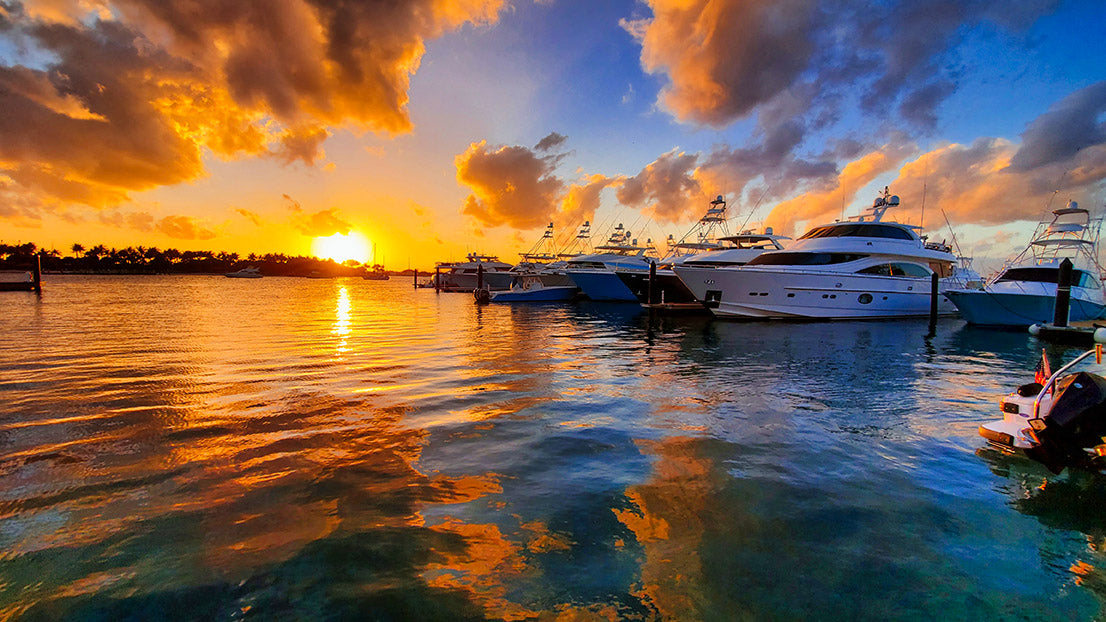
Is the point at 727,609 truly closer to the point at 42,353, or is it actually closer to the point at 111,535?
the point at 111,535

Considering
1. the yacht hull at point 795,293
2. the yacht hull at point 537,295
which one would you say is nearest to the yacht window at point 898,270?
the yacht hull at point 795,293

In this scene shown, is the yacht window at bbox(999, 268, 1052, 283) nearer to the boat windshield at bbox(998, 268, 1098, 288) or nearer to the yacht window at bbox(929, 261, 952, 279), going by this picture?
the boat windshield at bbox(998, 268, 1098, 288)

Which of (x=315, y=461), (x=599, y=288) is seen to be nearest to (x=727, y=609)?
(x=315, y=461)

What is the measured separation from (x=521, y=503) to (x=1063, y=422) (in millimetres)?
6006

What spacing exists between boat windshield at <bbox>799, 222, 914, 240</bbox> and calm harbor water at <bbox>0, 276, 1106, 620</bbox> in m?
18.1

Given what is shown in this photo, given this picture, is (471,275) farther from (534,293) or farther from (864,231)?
(864,231)

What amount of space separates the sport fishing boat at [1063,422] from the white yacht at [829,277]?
1910cm

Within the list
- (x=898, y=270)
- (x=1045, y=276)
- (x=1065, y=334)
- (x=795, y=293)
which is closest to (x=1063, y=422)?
(x=1065, y=334)

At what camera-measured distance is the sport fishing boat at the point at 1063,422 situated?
518 cm

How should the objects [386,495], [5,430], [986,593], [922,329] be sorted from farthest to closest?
1. [922,329]
2. [5,430]
3. [386,495]
4. [986,593]

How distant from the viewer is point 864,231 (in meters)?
25.4

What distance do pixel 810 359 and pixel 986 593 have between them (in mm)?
11404

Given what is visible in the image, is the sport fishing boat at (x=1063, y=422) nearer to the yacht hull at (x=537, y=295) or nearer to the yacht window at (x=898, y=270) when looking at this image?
the yacht window at (x=898, y=270)

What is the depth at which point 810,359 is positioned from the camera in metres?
13.8
